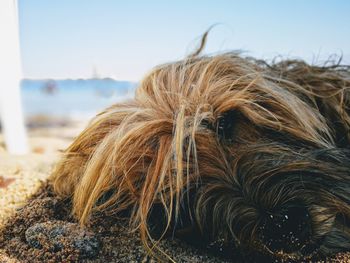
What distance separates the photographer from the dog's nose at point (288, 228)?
1.87 meters

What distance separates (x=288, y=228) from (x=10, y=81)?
2755mm

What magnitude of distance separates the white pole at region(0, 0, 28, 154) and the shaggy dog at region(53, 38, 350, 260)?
45.0 inches

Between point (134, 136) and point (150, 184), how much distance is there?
0.27m

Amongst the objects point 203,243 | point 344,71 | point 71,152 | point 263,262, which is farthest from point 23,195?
point 344,71

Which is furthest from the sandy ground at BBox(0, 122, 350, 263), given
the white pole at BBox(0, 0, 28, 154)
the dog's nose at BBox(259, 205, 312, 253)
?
the white pole at BBox(0, 0, 28, 154)

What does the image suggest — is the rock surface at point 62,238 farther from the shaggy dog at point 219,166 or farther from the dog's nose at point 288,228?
the dog's nose at point 288,228

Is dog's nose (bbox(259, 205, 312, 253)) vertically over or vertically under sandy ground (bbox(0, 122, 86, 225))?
over

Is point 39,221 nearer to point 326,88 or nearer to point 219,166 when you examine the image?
point 219,166

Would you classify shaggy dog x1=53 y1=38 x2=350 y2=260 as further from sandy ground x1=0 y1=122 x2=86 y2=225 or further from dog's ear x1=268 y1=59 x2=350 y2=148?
sandy ground x1=0 y1=122 x2=86 y2=225

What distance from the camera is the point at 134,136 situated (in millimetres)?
2188

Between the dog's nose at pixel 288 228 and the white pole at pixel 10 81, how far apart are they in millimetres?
2219

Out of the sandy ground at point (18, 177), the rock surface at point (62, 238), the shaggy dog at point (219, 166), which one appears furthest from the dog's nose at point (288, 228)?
the sandy ground at point (18, 177)

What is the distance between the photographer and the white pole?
307 cm

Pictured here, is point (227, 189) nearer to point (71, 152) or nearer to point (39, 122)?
point (71, 152)
